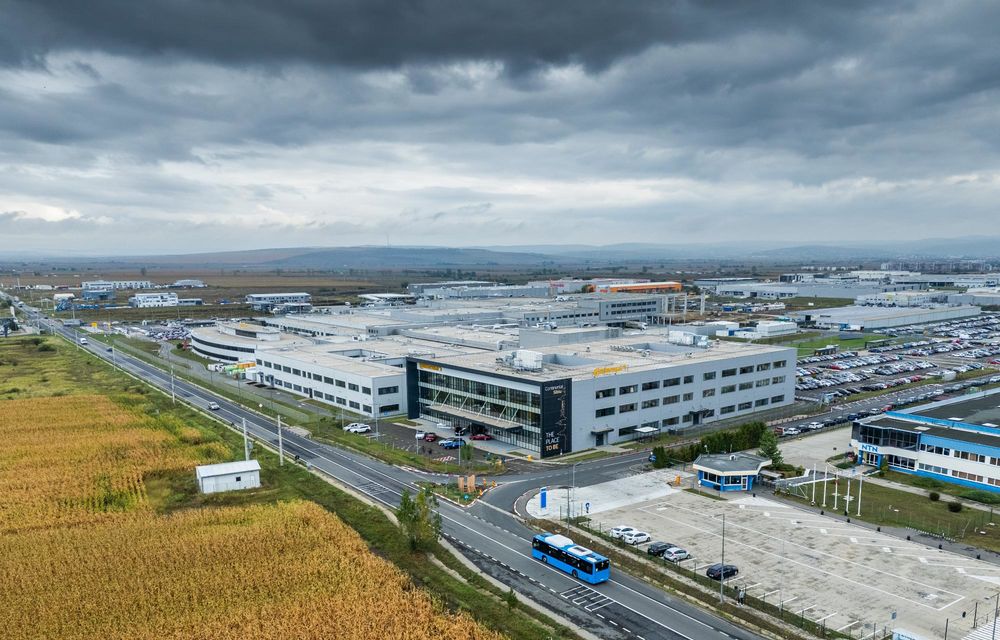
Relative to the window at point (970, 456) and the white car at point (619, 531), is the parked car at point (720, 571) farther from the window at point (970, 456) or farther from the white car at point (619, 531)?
the window at point (970, 456)

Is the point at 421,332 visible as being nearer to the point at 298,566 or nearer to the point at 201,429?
the point at 201,429

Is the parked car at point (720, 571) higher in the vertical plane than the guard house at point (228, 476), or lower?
lower

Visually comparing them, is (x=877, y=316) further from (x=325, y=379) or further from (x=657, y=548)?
(x=657, y=548)

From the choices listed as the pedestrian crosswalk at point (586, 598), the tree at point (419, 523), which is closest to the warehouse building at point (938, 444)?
the pedestrian crosswalk at point (586, 598)

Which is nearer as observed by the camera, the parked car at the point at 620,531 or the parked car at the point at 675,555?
the parked car at the point at 675,555

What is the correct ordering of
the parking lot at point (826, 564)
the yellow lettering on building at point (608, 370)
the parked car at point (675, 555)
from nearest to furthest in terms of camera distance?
the parking lot at point (826, 564)
the parked car at point (675, 555)
the yellow lettering on building at point (608, 370)

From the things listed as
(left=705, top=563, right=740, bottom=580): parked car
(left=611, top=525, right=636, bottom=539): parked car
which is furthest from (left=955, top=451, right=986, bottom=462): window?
(left=611, top=525, right=636, bottom=539): parked car

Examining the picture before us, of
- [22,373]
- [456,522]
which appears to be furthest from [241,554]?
[22,373]
